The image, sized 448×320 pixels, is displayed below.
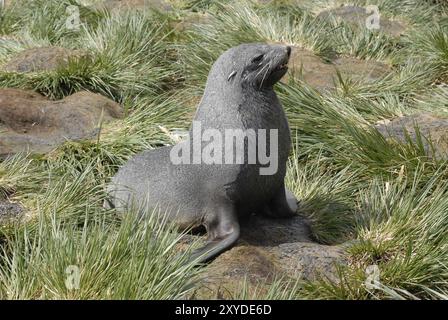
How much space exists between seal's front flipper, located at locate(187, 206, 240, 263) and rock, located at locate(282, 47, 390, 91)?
2.67 m

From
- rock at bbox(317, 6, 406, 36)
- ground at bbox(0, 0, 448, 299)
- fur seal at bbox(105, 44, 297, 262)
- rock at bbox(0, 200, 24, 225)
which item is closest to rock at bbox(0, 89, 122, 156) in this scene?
ground at bbox(0, 0, 448, 299)

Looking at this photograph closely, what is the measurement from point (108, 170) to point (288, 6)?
14.9 feet

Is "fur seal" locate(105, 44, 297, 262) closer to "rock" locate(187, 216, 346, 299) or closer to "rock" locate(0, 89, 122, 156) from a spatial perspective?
"rock" locate(187, 216, 346, 299)

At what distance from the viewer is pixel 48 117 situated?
6445mm

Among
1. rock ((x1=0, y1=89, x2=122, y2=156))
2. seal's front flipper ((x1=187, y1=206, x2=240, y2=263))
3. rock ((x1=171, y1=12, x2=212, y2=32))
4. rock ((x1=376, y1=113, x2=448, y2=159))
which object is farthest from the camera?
rock ((x1=171, y1=12, x2=212, y2=32))

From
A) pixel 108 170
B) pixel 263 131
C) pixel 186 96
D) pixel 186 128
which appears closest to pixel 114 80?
pixel 186 96

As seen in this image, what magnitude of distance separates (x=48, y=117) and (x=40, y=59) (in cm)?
119

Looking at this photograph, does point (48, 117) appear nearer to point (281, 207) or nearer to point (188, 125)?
point (188, 125)

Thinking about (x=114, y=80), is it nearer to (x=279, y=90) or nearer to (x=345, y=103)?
(x=279, y=90)

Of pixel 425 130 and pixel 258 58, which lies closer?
pixel 258 58

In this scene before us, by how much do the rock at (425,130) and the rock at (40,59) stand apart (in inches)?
117

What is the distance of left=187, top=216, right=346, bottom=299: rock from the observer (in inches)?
148

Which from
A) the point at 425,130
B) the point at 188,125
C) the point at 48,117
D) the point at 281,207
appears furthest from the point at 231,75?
the point at 48,117

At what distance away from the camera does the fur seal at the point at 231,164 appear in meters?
4.26
